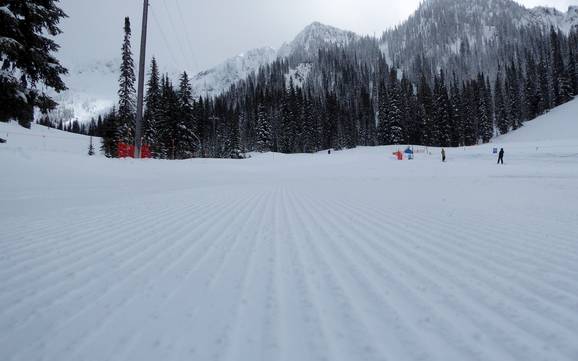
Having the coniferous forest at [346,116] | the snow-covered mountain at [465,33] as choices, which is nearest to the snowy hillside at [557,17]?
the snow-covered mountain at [465,33]

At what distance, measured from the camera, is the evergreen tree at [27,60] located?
8.90 meters

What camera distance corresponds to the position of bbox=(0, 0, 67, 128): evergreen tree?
890cm

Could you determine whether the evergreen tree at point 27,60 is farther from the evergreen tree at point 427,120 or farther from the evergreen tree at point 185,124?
the evergreen tree at point 427,120

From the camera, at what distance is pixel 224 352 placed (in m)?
1.49

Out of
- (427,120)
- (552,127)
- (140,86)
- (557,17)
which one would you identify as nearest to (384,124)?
(427,120)

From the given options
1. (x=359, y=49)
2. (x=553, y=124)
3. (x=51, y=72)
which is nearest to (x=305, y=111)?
(x=553, y=124)

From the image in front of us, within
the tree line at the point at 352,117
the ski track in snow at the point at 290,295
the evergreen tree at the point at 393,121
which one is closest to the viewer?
the ski track in snow at the point at 290,295

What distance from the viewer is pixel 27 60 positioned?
9.46m

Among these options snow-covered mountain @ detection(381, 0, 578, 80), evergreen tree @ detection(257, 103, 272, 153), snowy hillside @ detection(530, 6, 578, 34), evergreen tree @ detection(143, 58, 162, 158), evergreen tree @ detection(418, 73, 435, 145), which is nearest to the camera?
evergreen tree @ detection(143, 58, 162, 158)

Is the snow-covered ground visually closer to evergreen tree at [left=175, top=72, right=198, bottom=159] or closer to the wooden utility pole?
the wooden utility pole

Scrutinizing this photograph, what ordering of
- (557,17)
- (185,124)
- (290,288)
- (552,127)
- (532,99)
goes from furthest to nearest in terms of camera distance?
(557,17), (532,99), (552,127), (185,124), (290,288)

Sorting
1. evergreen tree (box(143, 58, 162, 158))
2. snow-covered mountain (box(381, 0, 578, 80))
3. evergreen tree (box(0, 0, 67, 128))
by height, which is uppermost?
snow-covered mountain (box(381, 0, 578, 80))

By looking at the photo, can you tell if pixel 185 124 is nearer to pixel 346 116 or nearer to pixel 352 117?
pixel 346 116

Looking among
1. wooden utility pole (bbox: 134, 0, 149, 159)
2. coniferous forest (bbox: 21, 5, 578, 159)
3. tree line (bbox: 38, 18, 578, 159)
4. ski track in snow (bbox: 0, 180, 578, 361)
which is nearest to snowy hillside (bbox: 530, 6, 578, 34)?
coniferous forest (bbox: 21, 5, 578, 159)
